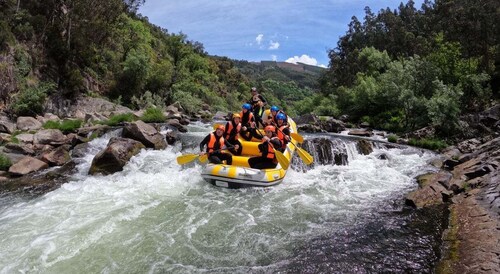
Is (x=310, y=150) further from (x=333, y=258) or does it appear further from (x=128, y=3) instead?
(x=128, y=3)

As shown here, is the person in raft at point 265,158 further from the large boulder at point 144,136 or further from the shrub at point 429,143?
the shrub at point 429,143

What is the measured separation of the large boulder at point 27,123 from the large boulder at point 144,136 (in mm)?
5244

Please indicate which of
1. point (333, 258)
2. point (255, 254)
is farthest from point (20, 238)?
point (333, 258)

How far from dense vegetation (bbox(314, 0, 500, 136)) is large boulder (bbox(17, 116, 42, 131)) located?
17.2 meters

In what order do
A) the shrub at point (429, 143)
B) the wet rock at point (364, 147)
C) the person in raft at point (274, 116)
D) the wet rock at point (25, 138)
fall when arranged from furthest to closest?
1. the shrub at point (429, 143)
2. the wet rock at point (364, 147)
3. the wet rock at point (25, 138)
4. the person in raft at point (274, 116)

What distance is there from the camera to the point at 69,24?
21.9 metres

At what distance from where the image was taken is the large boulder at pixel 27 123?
48.9 feet

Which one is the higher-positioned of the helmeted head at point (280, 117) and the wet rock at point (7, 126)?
the helmeted head at point (280, 117)

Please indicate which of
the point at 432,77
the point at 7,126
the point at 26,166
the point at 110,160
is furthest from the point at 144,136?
the point at 432,77

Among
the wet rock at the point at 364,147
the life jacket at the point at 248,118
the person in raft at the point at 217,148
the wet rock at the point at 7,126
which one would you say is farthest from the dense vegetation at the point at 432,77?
the wet rock at the point at 7,126

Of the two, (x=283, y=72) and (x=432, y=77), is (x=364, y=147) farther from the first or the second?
(x=283, y=72)

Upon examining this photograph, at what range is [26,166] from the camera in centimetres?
1036

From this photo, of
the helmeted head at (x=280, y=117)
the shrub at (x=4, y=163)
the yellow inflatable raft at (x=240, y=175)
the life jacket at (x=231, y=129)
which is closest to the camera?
the yellow inflatable raft at (x=240, y=175)

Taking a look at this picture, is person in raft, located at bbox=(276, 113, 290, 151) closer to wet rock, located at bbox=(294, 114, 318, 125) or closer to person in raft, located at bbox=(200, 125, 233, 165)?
person in raft, located at bbox=(200, 125, 233, 165)
